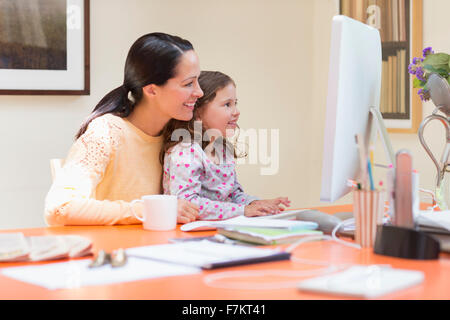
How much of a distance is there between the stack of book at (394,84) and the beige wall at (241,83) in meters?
0.14

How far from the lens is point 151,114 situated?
78.4 inches

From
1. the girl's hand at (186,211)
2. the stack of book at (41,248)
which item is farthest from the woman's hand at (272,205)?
the stack of book at (41,248)

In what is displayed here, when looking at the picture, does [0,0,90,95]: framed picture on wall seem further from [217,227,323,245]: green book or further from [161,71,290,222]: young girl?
[217,227,323,245]: green book

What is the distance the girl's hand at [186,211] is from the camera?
1632mm

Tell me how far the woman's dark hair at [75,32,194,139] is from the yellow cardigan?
2.6 inches

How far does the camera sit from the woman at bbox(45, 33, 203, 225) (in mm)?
1827

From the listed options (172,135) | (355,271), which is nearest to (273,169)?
(172,135)

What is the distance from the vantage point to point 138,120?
1999 mm

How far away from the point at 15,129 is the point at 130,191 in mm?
1059

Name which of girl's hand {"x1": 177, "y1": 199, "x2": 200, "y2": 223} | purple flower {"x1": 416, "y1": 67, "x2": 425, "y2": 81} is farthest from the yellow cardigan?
purple flower {"x1": 416, "y1": 67, "x2": 425, "y2": 81}

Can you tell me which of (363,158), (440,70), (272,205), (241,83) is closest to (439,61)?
(440,70)

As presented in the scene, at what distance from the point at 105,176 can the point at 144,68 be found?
36cm

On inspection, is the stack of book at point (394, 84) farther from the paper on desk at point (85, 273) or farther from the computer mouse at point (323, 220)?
the paper on desk at point (85, 273)
